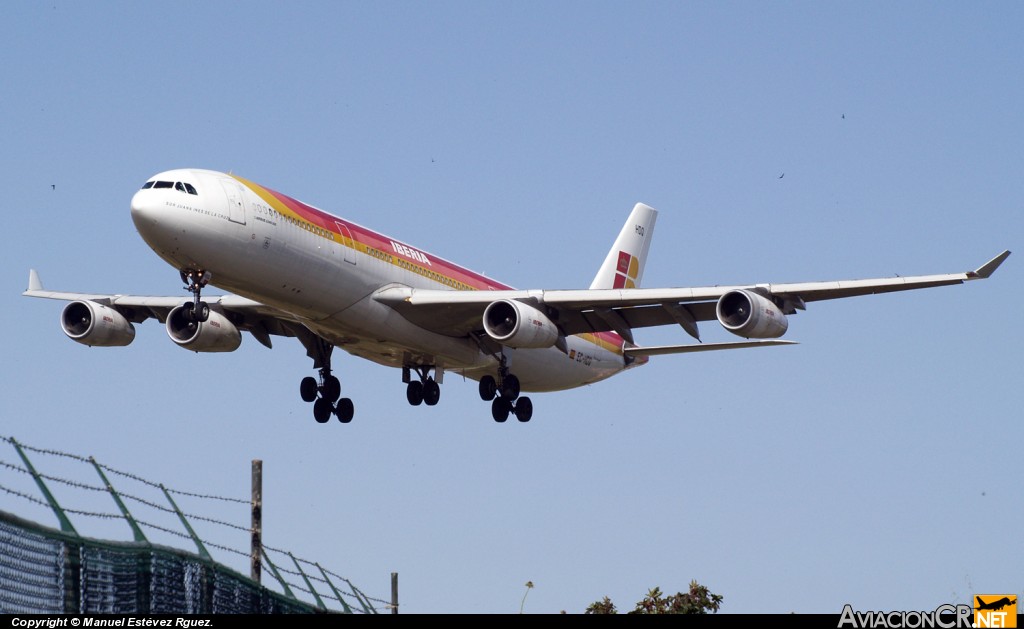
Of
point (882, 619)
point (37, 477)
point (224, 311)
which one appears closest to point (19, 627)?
point (37, 477)

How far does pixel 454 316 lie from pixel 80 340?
1159 cm

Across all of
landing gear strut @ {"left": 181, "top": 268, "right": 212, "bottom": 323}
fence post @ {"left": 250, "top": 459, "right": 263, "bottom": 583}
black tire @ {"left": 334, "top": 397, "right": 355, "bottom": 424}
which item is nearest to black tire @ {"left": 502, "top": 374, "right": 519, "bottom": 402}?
black tire @ {"left": 334, "top": 397, "right": 355, "bottom": 424}

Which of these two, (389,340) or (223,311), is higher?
(223,311)

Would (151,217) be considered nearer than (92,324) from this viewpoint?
Yes

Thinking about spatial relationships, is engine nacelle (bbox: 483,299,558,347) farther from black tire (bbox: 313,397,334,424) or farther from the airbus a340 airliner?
black tire (bbox: 313,397,334,424)

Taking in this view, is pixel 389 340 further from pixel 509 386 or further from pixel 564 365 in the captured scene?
pixel 564 365

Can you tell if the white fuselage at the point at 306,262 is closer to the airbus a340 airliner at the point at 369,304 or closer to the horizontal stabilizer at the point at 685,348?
the airbus a340 airliner at the point at 369,304

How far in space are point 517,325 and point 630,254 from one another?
19.6 m

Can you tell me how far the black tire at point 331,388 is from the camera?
4312 centimetres

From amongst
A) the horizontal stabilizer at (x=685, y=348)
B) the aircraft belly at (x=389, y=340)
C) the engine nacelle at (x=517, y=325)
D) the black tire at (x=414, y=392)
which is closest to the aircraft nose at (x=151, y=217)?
the aircraft belly at (x=389, y=340)

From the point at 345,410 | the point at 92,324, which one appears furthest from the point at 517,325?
the point at 92,324

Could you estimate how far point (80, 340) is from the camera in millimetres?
41250

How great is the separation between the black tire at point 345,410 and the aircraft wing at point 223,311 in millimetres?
2791

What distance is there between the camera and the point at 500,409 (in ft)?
142
